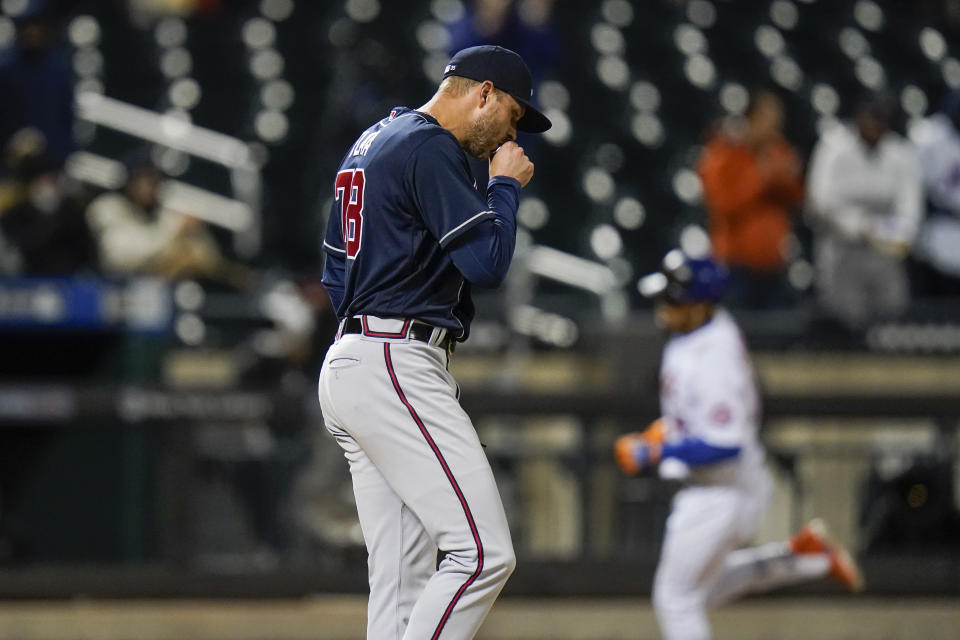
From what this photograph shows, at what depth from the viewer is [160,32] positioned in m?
11.7

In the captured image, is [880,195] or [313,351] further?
[880,195]

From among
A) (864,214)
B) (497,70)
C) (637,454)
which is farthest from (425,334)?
(864,214)

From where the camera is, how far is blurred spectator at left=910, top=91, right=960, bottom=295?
9359mm

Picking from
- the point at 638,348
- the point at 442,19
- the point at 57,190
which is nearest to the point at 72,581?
the point at 57,190

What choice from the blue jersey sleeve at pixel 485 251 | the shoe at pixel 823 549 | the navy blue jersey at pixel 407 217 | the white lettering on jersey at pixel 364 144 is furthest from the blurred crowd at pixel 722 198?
the blue jersey sleeve at pixel 485 251

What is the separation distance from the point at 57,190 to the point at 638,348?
3287 mm

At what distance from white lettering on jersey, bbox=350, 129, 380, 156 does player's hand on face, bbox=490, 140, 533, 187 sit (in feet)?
1.09

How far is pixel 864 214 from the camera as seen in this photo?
905 cm

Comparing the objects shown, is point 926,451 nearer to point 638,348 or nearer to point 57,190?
point 638,348

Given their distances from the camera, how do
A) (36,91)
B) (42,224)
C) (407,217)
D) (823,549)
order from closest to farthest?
1. (407,217)
2. (823,549)
3. (42,224)
4. (36,91)

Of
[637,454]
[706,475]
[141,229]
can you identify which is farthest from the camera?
[141,229]

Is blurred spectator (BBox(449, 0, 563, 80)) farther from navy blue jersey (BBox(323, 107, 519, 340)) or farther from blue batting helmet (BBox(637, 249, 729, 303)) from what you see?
navy blue jersey (BBox(323, 107, 519, 340))

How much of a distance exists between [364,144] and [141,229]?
4.86 meters

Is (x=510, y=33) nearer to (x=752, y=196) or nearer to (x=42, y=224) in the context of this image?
(x=752, y=196)
